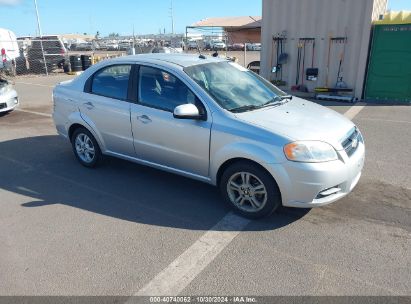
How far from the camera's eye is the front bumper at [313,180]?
3.20m

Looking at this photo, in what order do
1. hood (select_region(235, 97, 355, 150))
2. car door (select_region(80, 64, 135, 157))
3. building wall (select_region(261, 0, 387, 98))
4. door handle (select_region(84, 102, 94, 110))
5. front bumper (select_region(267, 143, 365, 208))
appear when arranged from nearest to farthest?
front bumper (select_region(267, 143, 365, 208))
hood (select_region(235, 97, 355, 150))
car door (select_region(80, 64, 135, 157))
door handle (select_region(84, 102, 94, 110))
building wall (select_region(261, 0, 387, 98))

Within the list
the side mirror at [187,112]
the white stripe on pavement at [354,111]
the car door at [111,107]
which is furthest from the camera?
the white stripe on pavement at [354,111]

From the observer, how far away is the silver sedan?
329 cm

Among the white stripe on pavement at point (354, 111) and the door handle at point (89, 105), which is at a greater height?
the door handle at point (89, 105)

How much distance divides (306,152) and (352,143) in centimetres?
72

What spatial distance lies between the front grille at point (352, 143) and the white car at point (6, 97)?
8.23m

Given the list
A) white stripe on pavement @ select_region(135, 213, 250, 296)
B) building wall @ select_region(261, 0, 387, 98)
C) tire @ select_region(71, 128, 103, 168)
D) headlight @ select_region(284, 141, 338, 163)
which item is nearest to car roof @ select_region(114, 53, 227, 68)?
tire @ select_region(71, 128, 103, 168)

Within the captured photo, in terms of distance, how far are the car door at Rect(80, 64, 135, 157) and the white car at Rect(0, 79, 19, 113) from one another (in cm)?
496

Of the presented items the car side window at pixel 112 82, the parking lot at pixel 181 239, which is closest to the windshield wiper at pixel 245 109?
the parking lot at pixel 181 239

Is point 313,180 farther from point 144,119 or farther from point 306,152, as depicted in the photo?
point 144,119

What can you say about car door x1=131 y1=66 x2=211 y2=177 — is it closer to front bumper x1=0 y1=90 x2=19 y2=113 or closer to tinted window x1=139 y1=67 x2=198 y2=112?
tinted window x1=139 y1=67 x2=198 y2=112

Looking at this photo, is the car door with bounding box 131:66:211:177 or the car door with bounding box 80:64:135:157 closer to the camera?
the car door with bounding box 131:66:211:177

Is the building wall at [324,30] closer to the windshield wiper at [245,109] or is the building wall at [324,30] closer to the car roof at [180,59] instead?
the car roof at [180,59]

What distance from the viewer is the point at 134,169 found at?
5070mm
